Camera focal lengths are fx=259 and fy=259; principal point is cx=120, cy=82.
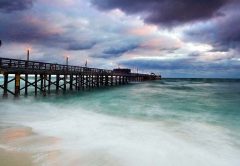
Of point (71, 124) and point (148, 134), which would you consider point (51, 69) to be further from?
point (148, 134)

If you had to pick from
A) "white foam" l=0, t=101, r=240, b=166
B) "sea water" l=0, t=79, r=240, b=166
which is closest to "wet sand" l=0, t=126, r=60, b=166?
"sea water" l=0, t=79, r=240, b=166

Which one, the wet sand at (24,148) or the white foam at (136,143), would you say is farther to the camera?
the white foam at (136,143)

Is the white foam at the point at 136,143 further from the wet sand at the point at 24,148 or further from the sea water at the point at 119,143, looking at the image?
the wet sand at the point at 24,148

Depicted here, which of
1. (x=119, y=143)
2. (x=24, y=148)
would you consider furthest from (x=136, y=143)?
(x=24, y=148)

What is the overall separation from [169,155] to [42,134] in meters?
4.78

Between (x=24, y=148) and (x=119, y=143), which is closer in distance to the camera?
(x=24, y=148)

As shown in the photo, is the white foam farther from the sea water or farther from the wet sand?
the wet sand

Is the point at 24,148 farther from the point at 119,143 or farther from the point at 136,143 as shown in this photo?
the point at 136,143

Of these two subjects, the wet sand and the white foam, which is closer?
the wet sand

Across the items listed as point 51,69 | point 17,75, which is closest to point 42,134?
point 17,75

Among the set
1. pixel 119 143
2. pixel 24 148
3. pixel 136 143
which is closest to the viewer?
pixel 24 148

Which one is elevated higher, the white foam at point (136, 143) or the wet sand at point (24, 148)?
the wet sand at point (24, 148)

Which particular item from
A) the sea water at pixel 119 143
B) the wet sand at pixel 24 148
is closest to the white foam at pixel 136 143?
the sea water at pixel 119 143

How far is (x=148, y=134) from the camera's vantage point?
10.6 m
